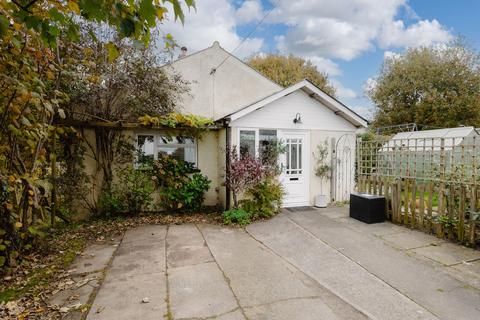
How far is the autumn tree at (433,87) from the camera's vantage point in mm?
18062

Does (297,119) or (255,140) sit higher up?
(297,119)

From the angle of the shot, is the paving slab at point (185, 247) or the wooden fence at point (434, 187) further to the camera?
the wooden fence at point (434, 187)

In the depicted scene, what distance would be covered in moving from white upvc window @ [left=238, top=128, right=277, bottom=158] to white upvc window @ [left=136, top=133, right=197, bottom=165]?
1.66m

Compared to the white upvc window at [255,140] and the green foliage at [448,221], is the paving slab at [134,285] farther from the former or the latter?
the green foliage at [448,221]

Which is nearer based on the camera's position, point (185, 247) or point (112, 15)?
point (112, 15)

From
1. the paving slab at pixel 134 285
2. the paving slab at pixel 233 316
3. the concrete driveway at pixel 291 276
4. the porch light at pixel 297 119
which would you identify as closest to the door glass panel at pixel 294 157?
the porch light at pixel 297 119

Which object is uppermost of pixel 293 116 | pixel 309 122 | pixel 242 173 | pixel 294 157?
pixel 293 116

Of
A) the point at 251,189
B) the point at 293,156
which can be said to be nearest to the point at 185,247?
the point at 251,189

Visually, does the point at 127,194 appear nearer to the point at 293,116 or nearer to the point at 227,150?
the point at 227,150

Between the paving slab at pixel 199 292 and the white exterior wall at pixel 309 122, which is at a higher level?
the white exterior wall at pixel 309 122

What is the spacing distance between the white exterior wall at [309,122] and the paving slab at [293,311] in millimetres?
5108

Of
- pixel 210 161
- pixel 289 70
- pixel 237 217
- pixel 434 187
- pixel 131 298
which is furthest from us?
pixel 289 70

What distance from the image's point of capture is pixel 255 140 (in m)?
8.09

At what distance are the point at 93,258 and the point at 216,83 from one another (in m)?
7.87
